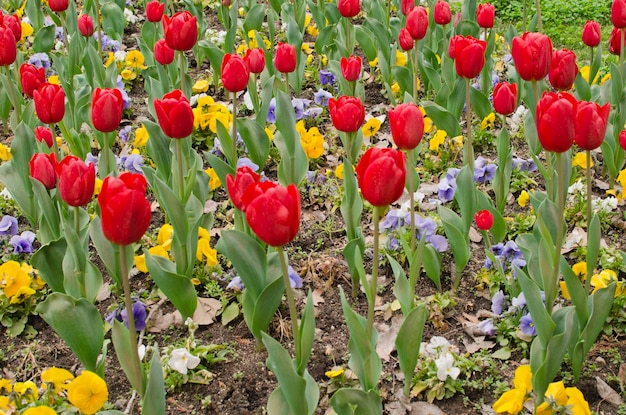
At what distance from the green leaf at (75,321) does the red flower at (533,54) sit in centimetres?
155

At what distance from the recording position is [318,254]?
3230 mm

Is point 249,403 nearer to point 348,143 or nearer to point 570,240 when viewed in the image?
point 348,143

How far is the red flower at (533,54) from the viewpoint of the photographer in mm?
2404

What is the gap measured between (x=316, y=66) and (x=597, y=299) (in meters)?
3.09

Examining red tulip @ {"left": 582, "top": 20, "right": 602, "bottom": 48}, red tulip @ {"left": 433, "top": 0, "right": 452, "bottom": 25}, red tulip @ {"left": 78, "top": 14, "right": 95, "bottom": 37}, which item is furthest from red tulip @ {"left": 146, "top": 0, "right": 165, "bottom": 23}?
red tulip @ {"left": 582, "top": 20, "right": 602, "bottom": 48}

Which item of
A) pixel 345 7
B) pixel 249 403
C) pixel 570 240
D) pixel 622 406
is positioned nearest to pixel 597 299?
pixel 622 406

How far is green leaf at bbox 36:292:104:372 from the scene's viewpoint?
90.9 inches

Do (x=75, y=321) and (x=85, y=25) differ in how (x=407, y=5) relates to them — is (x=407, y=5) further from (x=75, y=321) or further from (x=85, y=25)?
(x=75, y=321)

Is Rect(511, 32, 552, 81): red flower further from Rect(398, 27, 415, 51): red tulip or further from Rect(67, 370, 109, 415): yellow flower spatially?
Rect(67, 370, 109, 415): yellow flower

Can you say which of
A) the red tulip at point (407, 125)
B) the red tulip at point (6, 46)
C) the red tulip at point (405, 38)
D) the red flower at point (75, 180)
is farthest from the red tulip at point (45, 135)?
the red tulip at point (405, 38)

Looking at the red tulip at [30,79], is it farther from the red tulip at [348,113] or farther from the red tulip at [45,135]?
the red tulip at [348,113]

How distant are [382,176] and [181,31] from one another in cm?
158

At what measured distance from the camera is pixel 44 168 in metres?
2.59

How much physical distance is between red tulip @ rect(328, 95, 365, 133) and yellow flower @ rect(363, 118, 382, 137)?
1.10 m
